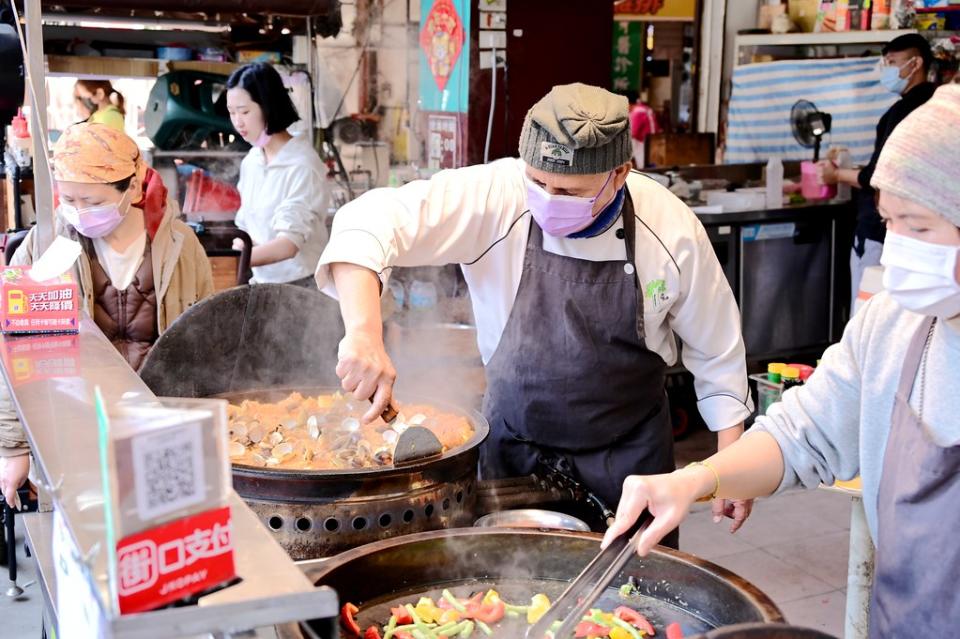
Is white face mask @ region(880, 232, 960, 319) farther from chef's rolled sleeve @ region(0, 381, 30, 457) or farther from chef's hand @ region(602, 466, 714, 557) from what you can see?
chef's rolled sleeve @ region(0, 381, 30, 457)

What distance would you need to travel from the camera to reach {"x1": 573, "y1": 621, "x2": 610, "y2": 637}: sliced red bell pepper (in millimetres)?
1852

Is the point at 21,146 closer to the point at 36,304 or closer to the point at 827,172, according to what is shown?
the point at 36,304

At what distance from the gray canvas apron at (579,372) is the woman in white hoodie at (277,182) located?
7.51 feet

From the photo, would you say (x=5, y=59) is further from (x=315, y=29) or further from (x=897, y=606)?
(x=315, y=29)

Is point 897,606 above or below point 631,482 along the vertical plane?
below

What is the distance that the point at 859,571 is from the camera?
3.03 m

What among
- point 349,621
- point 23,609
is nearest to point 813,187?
point 23,609

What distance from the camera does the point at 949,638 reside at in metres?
1.69

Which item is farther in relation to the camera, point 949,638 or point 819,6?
point 819,6

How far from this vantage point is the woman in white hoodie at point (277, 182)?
486 centimetres

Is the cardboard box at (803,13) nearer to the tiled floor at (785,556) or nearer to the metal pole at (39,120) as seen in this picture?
the tiled floor at (785,556)

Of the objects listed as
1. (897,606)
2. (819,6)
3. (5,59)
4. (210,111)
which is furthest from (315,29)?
(897,606)

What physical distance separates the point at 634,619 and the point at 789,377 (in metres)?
2.08

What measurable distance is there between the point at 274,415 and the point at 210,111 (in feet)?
15.4
